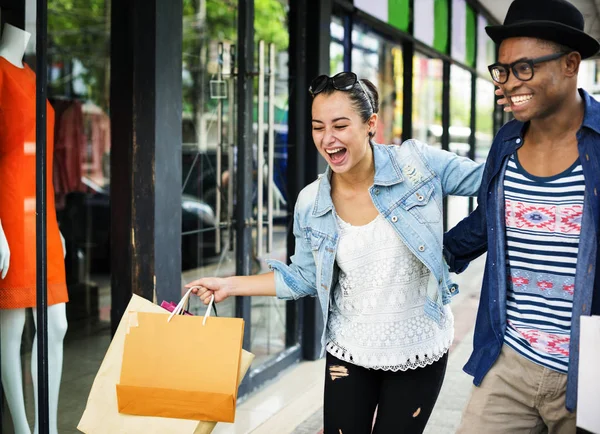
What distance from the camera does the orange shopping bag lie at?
2561 millimetres

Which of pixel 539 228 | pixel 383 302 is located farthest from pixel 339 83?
pixel 539 228

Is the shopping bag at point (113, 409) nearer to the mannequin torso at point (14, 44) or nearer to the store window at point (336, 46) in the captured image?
the mannequin torso at point (14, 44)

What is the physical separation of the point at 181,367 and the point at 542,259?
115cm

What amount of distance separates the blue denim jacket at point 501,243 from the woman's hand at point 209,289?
855 mm

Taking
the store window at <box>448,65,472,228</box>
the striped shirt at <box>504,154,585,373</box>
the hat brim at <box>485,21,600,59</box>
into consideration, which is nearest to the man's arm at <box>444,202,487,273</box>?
the striped shirt at <box>504,154,585,373</box>

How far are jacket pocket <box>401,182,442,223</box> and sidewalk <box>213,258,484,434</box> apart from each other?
7.99ft

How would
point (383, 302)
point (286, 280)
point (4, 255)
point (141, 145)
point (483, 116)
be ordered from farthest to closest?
point (483, 116)
point (141, 145)
point (4, 255)
point (286, 280)
point (383, 302)

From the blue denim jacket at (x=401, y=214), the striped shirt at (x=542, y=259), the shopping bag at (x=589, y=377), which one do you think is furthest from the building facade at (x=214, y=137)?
the shopping bag at (x=589, y=377)

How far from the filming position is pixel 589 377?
2.05 m

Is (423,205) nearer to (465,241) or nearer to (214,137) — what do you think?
(465,241)

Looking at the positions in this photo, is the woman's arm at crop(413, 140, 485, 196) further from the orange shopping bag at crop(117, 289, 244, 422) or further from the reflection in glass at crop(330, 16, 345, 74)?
the reflection in glass at crop(330, 16, 345, 74)

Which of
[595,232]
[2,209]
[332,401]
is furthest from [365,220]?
[2,209]

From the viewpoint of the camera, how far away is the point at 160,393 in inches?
103

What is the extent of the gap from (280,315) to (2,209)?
A: 3.37 metres
